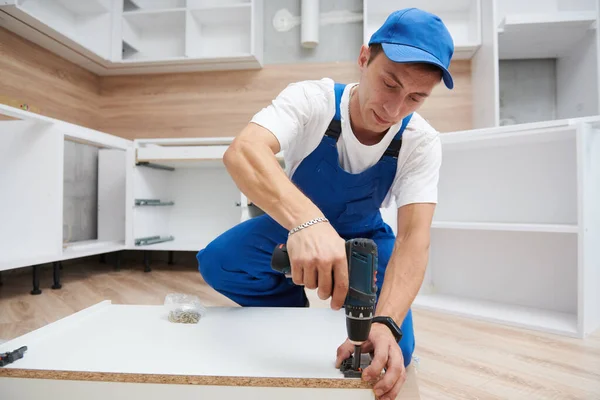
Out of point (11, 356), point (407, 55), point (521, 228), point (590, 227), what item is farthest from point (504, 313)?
point (11, 356)

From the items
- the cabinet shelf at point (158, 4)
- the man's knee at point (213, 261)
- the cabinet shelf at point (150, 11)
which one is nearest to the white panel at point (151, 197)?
the cabinet shelf at point (150, 11)

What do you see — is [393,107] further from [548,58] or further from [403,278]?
[548,58]

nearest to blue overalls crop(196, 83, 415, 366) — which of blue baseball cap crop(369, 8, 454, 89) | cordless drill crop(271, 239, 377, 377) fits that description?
blue baseball cap crop(369, 8, 454, 89)

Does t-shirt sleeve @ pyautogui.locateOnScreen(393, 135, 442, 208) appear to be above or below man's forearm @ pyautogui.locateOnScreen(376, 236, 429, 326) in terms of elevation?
above

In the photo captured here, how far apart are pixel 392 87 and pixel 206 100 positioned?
236 cm

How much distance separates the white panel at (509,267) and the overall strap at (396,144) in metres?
1.18

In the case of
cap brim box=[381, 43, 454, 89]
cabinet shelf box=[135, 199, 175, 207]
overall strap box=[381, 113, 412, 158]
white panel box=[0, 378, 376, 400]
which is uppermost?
cap brim box=[381, 43, 454, 89]

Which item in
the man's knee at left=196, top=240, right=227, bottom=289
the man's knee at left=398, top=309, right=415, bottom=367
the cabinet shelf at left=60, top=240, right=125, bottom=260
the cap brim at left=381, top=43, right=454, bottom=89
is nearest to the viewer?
the cap brim at left=381, top=43, right=454, bottom=89

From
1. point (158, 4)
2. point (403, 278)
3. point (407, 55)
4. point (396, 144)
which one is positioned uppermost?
point (158, 4)

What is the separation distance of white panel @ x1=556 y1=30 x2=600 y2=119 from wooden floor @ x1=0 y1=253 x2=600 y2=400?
1.23m

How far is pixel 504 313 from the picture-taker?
1719 mm

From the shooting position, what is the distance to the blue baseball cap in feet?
2.61

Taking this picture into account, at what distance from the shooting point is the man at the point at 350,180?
26.7 inches

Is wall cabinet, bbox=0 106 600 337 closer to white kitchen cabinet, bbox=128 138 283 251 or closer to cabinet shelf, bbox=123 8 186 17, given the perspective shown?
white kitchen cabinet, bbox=128 138 283 251
